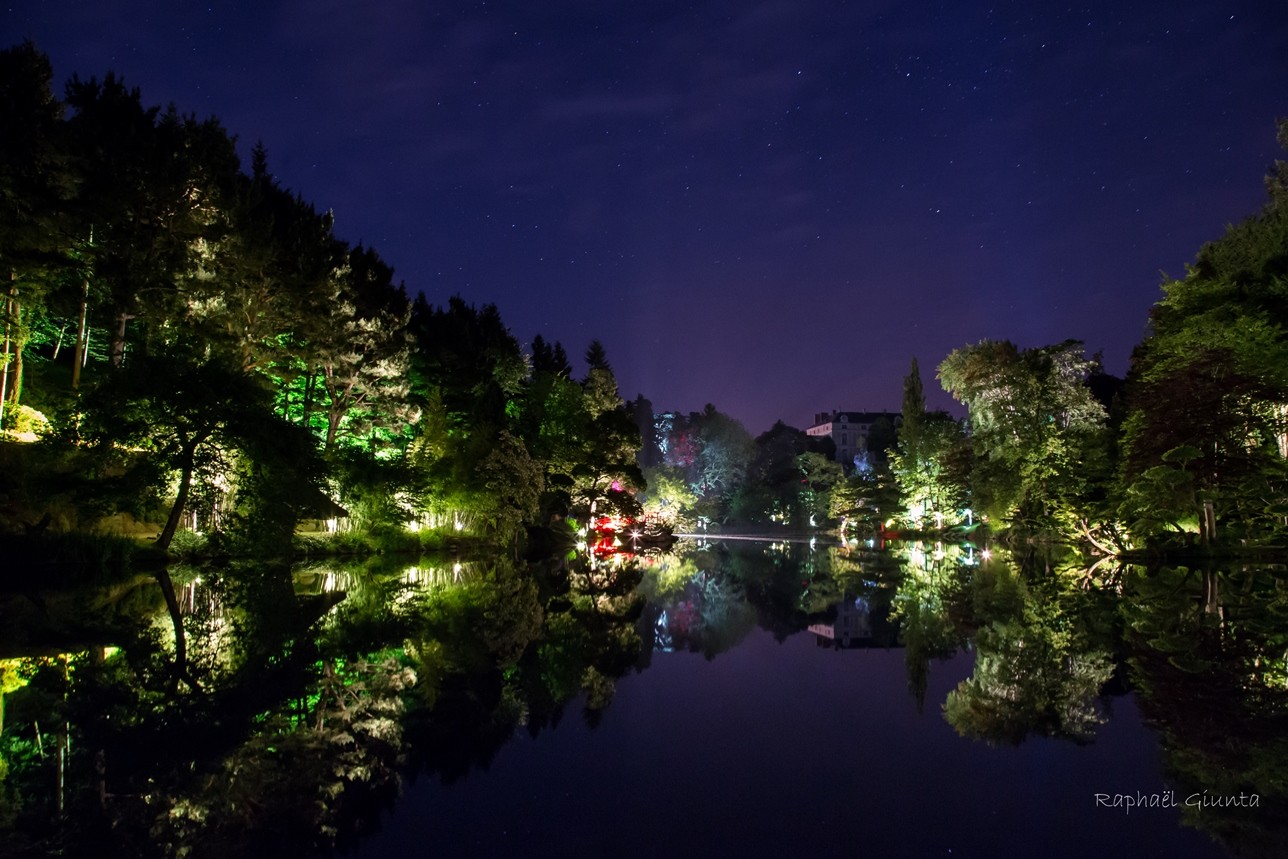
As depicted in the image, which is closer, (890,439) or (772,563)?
(772,563)

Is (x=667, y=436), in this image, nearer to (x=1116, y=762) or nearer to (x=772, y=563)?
(x=772, y=563)

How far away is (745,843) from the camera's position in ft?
13.7

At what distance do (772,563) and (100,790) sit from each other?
25014 mm

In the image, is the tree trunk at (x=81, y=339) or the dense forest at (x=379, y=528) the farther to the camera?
the tree trunk at (x=81, y=339)

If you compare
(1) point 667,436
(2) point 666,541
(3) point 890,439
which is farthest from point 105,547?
(3) point 890,439

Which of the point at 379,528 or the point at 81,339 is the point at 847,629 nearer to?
the point at 379,528

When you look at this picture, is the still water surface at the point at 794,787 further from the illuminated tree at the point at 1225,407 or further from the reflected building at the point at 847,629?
the illuminated tree at the point at 1225,407

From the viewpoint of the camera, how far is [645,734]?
6305 millimetres

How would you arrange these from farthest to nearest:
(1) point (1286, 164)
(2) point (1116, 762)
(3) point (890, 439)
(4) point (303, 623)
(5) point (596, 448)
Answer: (3) point (890, 439), (5) point (596, 448), (1) point (1286, 164), (4) point (303, 623), (2) point (1116, 762)

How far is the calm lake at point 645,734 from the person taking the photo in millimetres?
4219

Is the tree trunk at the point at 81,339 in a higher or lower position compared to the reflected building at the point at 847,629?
higher

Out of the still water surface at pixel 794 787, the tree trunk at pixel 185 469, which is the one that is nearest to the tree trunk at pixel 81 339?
the tree trunk at pixel 185 469

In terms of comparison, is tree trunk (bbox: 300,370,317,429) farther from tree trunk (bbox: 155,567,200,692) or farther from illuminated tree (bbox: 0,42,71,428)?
tree trunk (bbox: 155,567,200,692)

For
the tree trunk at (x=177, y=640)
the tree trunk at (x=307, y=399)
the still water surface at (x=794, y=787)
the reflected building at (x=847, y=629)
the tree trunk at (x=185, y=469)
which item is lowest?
the still water surface at (x=794, y=787)
